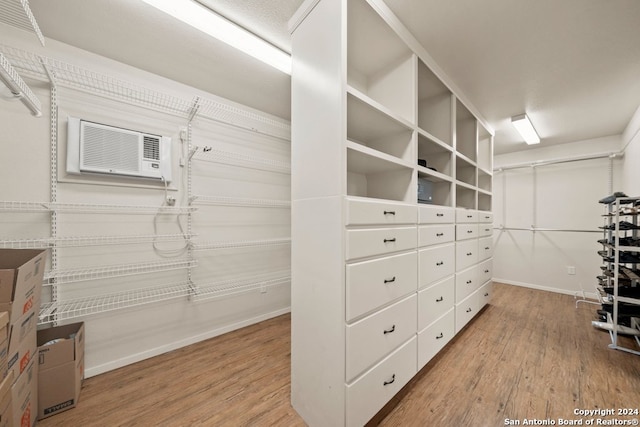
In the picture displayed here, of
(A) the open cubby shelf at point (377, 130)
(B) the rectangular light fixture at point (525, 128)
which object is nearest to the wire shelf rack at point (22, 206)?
(A) the open cubby shelf at point (377, 130)

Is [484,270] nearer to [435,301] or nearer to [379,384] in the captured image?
[435,301]

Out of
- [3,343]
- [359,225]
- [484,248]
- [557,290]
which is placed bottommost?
[557,290]

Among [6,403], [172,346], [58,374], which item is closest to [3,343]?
[6,403]

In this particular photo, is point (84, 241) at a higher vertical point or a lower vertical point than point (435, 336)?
higher

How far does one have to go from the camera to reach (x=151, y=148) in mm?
1963

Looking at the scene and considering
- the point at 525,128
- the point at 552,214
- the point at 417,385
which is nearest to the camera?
the point at 417,385

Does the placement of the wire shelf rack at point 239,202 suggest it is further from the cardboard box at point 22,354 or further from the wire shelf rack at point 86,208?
the cardboard box at point 22,354

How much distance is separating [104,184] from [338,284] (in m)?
1.96

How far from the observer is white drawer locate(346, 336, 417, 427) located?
3.92 feet

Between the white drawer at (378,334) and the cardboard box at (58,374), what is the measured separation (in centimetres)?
168

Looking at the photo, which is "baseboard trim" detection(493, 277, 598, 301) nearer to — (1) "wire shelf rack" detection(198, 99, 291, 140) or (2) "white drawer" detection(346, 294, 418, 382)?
(2) "white drawer" detection(346, 294, 418, 382)

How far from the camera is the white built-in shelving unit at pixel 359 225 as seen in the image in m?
1.20

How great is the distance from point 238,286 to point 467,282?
2374 mm

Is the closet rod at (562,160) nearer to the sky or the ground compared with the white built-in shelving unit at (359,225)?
nearer to the sky
